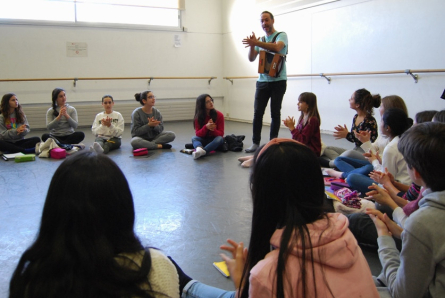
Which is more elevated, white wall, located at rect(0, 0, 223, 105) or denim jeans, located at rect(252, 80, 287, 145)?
white wall, located at rect(0, 0, 223, 105)

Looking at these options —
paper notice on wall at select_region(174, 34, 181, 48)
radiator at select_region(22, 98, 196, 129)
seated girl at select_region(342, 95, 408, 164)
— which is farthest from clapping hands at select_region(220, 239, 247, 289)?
paper notice on wall at select_region(174, 34, 181, 48)

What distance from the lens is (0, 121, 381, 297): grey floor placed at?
82.7 inches

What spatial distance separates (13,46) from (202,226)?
5869mm

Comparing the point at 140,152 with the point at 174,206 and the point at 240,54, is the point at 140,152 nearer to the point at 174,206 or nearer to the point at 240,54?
the point at 174,206

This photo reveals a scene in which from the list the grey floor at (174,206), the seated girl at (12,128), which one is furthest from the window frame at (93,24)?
the grey floor at (174,206)

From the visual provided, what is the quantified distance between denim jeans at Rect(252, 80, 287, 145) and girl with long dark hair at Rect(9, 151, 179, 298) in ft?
13.0

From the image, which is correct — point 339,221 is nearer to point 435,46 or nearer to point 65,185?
point 65,185

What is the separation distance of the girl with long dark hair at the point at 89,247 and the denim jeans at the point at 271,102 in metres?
3.95

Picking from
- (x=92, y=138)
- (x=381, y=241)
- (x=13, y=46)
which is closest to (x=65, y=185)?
(x=381, y=241)

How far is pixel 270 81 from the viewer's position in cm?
472

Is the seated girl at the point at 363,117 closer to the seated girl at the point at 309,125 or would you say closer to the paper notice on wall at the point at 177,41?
the seated girl at the point at 309,125

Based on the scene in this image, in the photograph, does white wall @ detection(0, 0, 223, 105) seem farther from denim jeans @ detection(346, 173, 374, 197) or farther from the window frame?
denim jeans @ detection(346, 173, 374, 197)

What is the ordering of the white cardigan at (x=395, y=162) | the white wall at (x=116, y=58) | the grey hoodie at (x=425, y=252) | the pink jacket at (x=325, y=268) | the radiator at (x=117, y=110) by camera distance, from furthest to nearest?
the radiator at (x=117, y=110)
the white wall at (x=116, y=58)
the white cardigan at (x=395, y=162)
the grey hoodie at (x=425, y=252)
the pink jacket at (x=325, y=268)

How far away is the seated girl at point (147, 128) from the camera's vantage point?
16.5 feet
